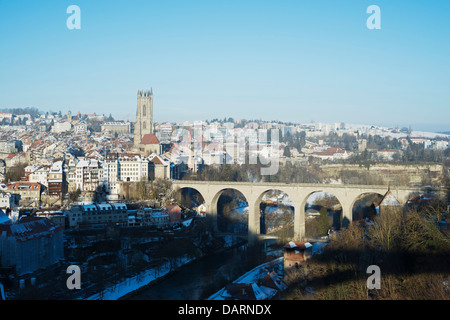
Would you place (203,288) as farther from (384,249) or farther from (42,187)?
(42,187)

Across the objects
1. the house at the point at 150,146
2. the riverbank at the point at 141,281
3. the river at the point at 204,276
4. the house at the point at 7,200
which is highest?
the house at the point at 150,146

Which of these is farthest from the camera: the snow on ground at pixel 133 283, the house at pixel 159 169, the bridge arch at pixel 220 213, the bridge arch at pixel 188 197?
the house at pixel 159 169

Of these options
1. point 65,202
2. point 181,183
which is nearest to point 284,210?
point 181,183
